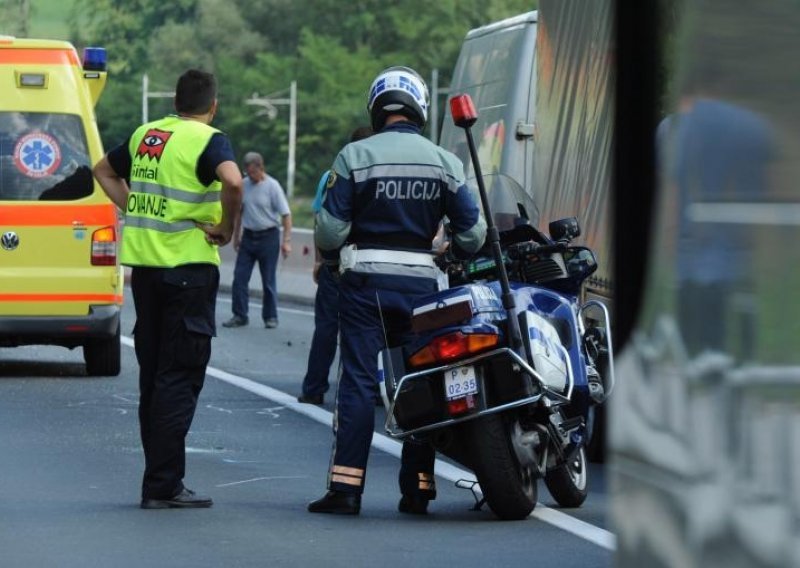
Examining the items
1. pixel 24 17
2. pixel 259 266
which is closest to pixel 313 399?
pixel 259 266

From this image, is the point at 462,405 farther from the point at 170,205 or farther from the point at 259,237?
the point at 259,237

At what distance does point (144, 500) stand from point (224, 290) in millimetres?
22339

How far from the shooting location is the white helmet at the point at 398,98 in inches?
328

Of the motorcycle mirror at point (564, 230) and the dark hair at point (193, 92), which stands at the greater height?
the dark hair at point (193, 92)

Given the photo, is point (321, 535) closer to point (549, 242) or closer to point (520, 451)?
point (520, 451)

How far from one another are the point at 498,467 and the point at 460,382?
0.36 m

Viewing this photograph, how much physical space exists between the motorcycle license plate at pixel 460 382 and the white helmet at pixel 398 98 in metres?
1.03

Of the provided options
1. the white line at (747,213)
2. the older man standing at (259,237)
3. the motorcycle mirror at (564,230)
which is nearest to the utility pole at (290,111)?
the older man standing at (259,237)

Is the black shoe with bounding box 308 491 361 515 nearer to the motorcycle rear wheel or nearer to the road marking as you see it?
the motorcycle rear wheel

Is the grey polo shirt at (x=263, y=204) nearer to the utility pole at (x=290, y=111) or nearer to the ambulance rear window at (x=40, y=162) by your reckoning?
the ambulance rear window at (x=40, y=162)

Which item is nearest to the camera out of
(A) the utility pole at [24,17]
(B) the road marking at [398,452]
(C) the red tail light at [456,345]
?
(B) the road marking at [398,452]

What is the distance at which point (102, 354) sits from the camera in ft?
48.0

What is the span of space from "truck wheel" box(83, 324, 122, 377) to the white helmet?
21.3ft

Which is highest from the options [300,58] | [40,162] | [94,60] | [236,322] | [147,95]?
[300,58]
